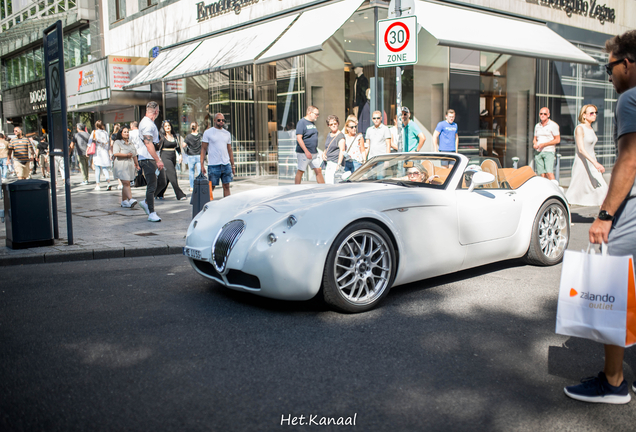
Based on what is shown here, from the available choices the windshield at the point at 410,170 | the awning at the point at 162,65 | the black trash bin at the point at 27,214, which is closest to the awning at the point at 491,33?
the windshield at the point at 410,170

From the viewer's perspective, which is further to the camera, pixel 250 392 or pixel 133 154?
pixel 133 154

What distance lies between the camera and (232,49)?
1573cm

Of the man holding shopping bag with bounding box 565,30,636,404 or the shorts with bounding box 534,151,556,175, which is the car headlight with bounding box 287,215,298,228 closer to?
the man holding shopping bag with bounding box 565,30,636,404

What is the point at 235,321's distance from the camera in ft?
13.1

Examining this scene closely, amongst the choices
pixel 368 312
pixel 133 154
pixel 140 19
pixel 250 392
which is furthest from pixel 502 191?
pixel 140 19

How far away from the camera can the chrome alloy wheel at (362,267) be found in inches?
161

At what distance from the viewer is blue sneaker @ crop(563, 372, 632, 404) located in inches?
108

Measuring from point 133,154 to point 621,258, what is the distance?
1056 cm

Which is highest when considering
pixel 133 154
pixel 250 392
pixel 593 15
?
pixel 593 15

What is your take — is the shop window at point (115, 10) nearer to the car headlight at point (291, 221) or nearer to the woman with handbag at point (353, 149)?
the woman with handbag at point (353, 149)

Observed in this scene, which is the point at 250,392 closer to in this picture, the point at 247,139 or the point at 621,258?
the point at 621,258

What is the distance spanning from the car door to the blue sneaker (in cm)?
209

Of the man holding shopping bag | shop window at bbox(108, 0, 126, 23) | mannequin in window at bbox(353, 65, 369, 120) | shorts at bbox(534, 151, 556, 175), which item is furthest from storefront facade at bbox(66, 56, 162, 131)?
the man holding shopping bag

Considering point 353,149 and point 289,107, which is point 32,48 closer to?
point 289,107
